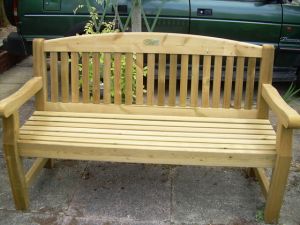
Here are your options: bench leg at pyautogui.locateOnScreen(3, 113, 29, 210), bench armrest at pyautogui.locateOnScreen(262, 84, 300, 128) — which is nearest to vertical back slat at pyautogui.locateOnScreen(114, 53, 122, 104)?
bench leg at pyautogui.locateOnScreen(3, 113, 29, 210)

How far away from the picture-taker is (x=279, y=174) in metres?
2.68

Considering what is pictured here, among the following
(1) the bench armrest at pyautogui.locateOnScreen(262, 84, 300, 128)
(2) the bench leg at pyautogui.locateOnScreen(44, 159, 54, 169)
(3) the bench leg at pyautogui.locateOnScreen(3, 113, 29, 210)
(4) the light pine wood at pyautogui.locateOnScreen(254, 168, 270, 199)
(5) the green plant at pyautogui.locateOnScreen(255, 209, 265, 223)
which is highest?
(1) the bench armrest at pyautogui.locateOnScreen(262, 84, 300, 128)

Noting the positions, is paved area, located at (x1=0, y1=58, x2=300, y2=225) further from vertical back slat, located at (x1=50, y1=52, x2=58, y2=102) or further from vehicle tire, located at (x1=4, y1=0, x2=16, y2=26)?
vehicle tire, located at (x1=4, y1=0, x2=16, y2=26)

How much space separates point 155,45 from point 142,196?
110 centimetres

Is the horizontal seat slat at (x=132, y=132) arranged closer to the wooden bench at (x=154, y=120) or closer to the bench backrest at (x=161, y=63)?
the wooden bench at (x=154, y=120)

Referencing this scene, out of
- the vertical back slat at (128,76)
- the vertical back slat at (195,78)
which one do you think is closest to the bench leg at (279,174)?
the vertical back slat at (195,78)

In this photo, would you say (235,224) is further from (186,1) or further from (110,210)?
(186,1)

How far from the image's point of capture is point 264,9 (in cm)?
543

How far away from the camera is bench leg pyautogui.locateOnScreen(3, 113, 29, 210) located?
2709 millimetres

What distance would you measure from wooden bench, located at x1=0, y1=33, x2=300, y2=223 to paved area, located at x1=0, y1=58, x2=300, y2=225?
142mm

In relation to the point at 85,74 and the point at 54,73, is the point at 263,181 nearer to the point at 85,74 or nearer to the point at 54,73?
the point at 85,74

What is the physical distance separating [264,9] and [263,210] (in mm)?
3154

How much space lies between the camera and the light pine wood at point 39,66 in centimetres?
317

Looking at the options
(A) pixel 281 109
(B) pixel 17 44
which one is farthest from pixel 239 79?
(B) pixel 17 44
